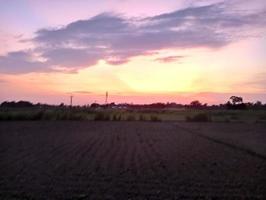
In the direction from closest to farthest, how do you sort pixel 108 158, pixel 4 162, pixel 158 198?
pixel 158 198 → pixel 4 162 → pixel 108 158

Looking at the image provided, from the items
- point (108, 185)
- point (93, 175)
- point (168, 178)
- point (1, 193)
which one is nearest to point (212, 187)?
point (168, 178)

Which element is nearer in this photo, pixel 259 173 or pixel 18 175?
pixel 18 175

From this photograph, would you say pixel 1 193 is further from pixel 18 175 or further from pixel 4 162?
pixel 4 162

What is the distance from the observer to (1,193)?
1375cm

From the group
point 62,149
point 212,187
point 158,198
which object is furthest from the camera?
point 62,149

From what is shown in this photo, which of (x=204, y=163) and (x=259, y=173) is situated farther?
(x=204, y=163)

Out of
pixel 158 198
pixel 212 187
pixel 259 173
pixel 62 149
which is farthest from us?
pixel 62 149

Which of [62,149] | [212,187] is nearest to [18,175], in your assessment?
[212,187]

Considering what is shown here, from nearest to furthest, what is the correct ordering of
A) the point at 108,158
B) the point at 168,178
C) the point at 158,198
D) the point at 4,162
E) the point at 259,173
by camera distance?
1. the point at 158,198
2. the point at 168,178
3. the point at 259,173
4. the point at 4,162
5. the point at 108,158

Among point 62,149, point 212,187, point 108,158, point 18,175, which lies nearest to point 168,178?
point 212,187

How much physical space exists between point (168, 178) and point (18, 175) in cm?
507

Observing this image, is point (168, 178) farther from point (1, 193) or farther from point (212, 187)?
point (1, 193)

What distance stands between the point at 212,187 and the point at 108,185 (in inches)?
123

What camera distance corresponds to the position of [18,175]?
17.1 m
